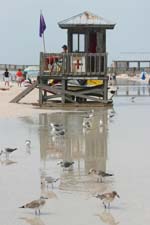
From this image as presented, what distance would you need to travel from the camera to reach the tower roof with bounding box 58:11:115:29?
1098 inches

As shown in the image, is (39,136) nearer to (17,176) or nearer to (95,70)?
(17,176)

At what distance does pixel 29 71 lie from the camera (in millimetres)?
74062

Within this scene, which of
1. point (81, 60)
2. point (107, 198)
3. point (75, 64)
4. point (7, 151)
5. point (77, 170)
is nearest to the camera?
point (107, 198)

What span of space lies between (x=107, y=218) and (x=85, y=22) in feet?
Result: 66.1

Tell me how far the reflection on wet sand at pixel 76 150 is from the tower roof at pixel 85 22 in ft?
21.4

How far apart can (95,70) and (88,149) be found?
13.2m

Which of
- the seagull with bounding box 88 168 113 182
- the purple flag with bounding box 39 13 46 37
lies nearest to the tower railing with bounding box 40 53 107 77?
the purple flag with bounding box 39 13 46 37

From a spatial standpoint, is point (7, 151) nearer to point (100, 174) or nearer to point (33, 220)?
point (100, 174)

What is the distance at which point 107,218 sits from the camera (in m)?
8.55

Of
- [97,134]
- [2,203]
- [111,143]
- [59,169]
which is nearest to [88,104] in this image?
[97,134]

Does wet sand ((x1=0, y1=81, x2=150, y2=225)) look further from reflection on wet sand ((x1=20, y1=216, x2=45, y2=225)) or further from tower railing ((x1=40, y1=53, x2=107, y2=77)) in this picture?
tower railing ((x1=40, y1=53, x2=107, y2=77))

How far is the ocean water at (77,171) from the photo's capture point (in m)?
8.76

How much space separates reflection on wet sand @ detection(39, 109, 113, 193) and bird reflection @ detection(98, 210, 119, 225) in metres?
1.45

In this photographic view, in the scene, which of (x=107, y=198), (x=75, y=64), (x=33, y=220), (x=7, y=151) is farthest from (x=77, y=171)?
(x=75, y=64)
